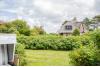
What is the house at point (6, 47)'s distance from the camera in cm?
389

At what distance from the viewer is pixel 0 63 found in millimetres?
4105

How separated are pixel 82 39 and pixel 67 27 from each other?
5828 mm

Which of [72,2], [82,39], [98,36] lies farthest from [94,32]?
[82,39]

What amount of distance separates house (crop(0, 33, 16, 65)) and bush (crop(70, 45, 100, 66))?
1.31 metres

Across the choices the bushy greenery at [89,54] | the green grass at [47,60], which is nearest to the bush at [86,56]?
the bushy greenery at [89,54]

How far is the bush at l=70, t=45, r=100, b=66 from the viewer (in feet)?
16.6

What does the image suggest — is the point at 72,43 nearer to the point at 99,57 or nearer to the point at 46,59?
the point at 46,59

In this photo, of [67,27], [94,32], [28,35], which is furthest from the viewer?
[67,27]

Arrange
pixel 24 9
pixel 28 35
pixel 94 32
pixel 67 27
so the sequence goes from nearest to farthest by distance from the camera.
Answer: pixel 94 32, pixel 24 9, pixel 28 35, pixel 67 27

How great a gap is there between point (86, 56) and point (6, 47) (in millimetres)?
1630

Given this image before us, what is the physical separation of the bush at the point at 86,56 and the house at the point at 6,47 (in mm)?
1307

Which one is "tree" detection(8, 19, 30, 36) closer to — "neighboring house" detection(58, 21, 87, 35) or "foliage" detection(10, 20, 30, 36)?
"foliage" detection(10, 20, 30, 36)

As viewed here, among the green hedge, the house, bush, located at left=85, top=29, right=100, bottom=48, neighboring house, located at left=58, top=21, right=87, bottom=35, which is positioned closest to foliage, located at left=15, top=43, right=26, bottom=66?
the house

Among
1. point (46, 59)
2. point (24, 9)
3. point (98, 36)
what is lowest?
point (46, 59)
